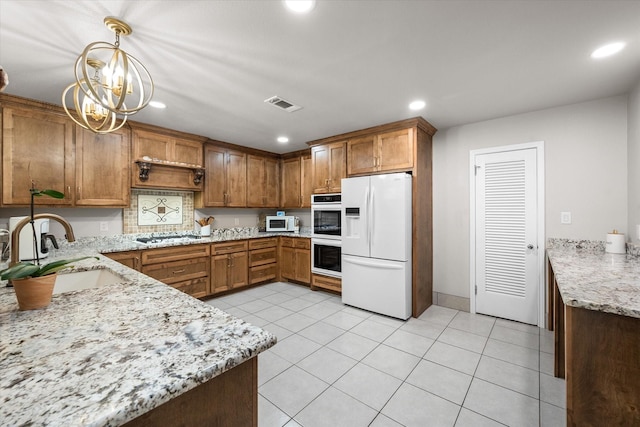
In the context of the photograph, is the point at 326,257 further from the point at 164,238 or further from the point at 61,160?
the point at 61,160

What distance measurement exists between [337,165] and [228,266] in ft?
7.04

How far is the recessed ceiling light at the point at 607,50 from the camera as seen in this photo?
1.77 metres

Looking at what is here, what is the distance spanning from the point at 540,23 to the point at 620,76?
1.26m

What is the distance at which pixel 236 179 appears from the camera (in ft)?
14.6

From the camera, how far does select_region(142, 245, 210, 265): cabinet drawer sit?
125 inches

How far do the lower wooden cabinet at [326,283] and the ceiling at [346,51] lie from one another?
2.30 metres

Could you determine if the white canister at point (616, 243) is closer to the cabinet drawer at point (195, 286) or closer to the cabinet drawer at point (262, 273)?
the cabinet drawer at point (262, 273)

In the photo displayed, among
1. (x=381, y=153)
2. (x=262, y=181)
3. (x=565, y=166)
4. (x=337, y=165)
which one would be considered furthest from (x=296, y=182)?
(x=565, y=166)

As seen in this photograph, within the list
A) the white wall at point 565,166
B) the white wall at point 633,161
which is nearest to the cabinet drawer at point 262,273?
the white wall at point 565,166

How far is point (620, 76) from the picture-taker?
7.11 feet

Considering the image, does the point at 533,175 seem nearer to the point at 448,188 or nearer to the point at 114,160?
the point at 448,188

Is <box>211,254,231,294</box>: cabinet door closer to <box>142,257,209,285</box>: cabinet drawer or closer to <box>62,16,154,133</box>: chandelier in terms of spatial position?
<box>142,257,209,285</box>: cabinet drawer

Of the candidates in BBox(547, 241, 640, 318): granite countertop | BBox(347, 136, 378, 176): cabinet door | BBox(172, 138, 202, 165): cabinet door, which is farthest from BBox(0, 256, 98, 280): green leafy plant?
BBox(347, 136, 378, 176): cabinet door

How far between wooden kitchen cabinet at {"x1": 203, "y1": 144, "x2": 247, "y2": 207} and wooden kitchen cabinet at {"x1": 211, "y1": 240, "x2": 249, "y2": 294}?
70 cm
